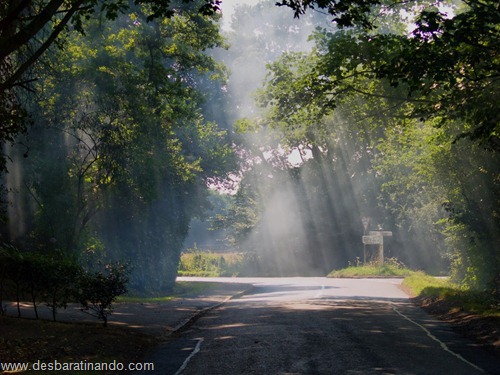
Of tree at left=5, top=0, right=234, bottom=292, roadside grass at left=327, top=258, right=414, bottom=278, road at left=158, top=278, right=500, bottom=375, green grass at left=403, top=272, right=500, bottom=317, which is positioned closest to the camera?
road at left=158, top=278, right=500, bottom=375

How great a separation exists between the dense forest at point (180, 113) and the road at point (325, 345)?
14.9ft

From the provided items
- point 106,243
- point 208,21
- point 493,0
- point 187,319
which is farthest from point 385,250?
point 493,0

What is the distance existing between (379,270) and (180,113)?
30.4 m

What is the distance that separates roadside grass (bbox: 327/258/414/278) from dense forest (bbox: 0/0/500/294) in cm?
553

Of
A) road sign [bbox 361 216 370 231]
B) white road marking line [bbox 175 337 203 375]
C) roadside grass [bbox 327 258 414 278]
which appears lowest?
white road marking line [bbox 175 337 203 375]

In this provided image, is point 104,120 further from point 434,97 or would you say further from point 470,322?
point 470,322

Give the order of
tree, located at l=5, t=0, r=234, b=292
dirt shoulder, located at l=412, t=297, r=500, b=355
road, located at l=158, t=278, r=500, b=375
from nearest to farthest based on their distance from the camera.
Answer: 1. road, located at l=158, t=278, r=500, b=375
2. dirt shoulder, located at l=412, t=297, r=500, b=355
3. tree, located at l=5, t=0, r=234, b=292

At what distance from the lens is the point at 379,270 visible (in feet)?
Result: 164

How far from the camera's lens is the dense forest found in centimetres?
1378

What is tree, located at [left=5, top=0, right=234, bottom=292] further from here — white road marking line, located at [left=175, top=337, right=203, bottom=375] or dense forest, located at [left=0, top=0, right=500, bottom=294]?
white road marking line, located at [left=175, top=337, right=203, bottom=375]

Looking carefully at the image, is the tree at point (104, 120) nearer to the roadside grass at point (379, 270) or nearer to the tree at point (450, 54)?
the tree at point (450, 54)

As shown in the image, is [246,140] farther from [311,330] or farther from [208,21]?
[311,330]

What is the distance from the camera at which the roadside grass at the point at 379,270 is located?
4909 centimetres

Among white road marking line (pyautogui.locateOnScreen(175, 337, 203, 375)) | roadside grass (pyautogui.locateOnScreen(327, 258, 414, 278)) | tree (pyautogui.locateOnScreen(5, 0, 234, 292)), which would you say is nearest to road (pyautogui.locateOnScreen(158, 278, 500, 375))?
white road marking line (pyautogui.locateOnScreen(175, 337, 203, 375))
